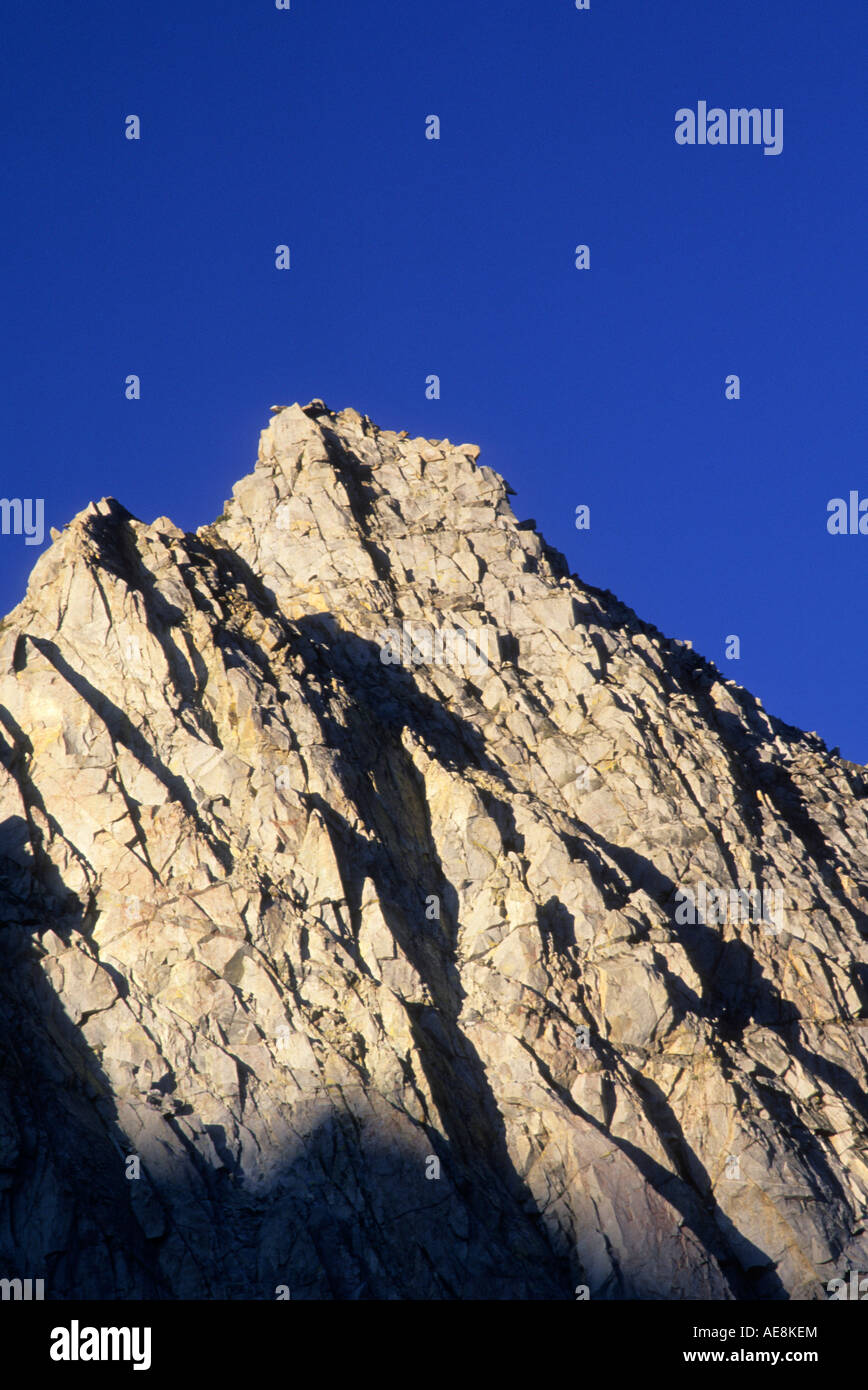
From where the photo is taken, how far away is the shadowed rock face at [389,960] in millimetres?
49844

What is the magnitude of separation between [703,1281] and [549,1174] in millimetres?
5712

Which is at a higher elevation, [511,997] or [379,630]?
[379,630]

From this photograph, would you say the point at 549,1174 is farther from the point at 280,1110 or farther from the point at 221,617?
the point at 221,617

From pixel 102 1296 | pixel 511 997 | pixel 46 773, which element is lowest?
pixel 102 1296

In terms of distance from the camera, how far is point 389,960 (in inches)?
2200

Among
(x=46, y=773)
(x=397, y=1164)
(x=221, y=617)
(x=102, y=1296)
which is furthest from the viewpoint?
(x=221, y=617)

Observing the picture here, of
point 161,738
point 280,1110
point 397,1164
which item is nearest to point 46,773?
point 161,738

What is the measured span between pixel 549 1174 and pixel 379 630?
27.1m

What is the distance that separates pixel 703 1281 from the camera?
51.1 m

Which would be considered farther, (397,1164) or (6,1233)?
(397,1164)

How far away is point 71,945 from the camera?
5397cm

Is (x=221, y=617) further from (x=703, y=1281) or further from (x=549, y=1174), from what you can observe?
(x=703, y=1281)

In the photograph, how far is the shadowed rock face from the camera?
49.8 metres

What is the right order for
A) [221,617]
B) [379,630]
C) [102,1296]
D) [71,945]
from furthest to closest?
[379,630]
[221,617]
[71,945]
[102,1296]
